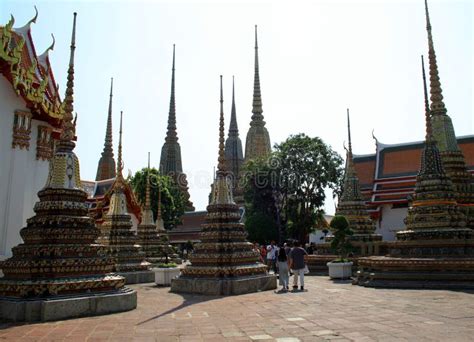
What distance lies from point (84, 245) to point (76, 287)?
907 mm

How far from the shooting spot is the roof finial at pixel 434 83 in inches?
729

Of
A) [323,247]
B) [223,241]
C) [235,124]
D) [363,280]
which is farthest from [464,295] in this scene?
[235,124]

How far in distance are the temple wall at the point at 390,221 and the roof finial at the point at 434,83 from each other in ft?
38.7

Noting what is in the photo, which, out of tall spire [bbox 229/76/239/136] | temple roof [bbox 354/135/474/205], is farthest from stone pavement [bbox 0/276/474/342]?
tall spire [bbox 229/76/239/136]

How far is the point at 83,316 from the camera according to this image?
26.6 ft

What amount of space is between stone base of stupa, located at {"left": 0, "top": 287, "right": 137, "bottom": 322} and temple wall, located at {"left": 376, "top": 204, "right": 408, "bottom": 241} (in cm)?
2468

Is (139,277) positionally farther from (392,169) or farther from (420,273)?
(392,169)

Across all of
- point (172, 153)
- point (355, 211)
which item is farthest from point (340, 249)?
point (172, 153)

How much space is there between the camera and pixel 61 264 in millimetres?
8391

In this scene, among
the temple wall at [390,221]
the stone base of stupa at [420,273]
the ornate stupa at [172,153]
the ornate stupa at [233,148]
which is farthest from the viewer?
the ornate stupa at [233,148]

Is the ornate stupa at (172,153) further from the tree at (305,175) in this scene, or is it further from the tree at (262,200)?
the tree at (305,175)

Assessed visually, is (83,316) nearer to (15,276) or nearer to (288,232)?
(15,276)

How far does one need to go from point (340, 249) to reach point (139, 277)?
816cm

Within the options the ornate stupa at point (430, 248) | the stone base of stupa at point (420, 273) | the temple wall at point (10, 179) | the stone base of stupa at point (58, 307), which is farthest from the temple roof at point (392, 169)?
the stone base of stupa at point (58, 307)
